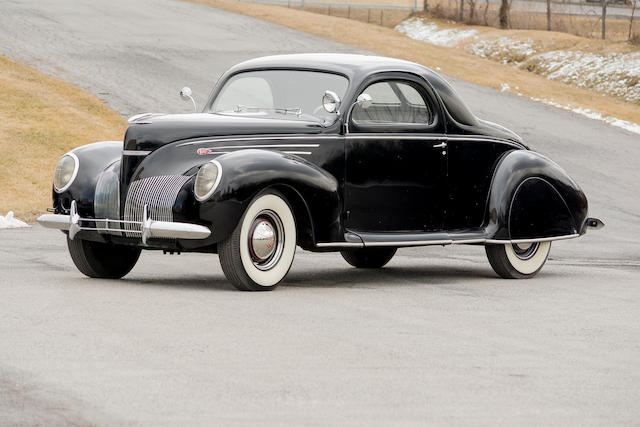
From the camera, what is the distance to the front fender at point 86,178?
9.88 metres

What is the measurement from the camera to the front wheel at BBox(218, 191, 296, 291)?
9109 millimetres

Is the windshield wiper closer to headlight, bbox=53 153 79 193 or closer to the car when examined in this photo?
the car

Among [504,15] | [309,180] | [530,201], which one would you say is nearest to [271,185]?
[309,180]

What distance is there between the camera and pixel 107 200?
9734mm

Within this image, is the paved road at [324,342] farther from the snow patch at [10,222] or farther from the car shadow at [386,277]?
the snow patch at [10,222]

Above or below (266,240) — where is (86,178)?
above

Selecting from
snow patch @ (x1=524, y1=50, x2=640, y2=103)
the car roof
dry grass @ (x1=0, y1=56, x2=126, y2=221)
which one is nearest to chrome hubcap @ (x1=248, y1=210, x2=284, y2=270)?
the car roof

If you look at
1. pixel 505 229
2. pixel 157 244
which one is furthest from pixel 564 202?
pixel 157 244

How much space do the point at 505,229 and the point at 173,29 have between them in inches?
1031

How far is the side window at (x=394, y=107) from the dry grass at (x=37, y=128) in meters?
7.01

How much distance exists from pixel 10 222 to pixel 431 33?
31468 millimetres

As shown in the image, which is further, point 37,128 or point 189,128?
point 37,128

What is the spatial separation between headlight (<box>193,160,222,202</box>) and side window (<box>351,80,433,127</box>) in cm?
174

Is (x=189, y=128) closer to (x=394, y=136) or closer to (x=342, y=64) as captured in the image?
(x=342, y=64)
